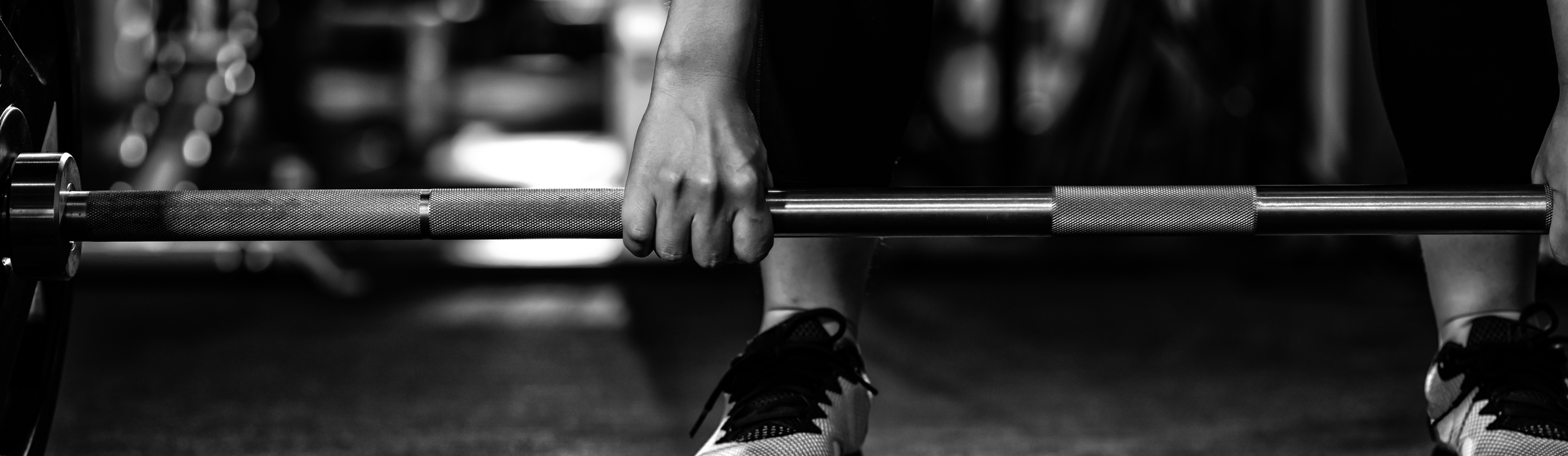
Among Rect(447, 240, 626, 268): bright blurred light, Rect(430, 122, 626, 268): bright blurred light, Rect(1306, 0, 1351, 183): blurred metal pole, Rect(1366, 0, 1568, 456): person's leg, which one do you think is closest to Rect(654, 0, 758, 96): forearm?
Rect(1366, 0, 1568, 456): person's leg

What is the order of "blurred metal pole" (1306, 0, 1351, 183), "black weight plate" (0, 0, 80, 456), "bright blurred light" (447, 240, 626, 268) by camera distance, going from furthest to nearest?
"blurred metal pole" (1306, 0, 1351, 183) → "bright blurred light" (447, 240, 626, 268) → "black weight plate" (0, 0, 80, 456)

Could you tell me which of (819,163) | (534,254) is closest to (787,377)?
(819,163)

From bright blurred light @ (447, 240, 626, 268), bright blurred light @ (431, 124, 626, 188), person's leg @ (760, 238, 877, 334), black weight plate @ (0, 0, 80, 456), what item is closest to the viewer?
black weight plate @ (0, 0, 80, 456)

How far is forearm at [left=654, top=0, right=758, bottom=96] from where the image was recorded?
56 centimetres

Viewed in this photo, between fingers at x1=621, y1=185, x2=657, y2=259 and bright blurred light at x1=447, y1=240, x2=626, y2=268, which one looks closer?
fingers at x1=621, y1=185, x2=657, y2=259

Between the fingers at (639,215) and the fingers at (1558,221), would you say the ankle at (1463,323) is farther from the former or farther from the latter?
the fingers at (639,215)

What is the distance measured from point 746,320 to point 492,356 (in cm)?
41

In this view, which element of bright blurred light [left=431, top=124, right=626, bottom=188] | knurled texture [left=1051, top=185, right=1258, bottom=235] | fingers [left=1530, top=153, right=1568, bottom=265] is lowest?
bright blurred light [left=431, top=124, right=626, bottom=188]

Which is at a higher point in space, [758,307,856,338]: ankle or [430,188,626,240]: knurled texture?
[430,188,626,240]: knurled texture

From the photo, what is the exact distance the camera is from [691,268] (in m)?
2.05

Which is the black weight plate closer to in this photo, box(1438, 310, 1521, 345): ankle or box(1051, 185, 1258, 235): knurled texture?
box(1051, 185, 1258, 235): knurled texture

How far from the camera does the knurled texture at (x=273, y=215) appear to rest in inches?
24.0

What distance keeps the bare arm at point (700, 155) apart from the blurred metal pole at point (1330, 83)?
195 cm

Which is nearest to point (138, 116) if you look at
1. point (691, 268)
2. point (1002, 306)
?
point (691, 268)
